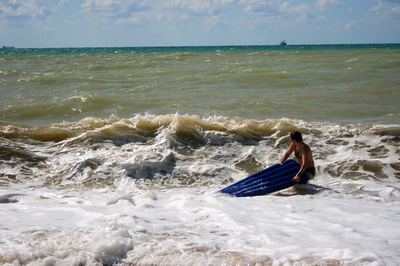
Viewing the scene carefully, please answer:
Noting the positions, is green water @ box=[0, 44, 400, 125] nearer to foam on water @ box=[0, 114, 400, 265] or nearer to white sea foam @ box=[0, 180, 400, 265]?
foam on water @ box=[0, 114, 400, 265]

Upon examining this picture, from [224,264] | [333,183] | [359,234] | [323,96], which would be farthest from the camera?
[323,96]

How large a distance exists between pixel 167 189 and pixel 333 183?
2.70m

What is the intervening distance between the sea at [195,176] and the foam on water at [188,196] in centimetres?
2

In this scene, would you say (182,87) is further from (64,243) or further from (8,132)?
(64,243)

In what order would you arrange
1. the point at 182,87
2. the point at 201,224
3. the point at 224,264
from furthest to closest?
the point at 182,87 < the point at 201,224 < the point at 224,264

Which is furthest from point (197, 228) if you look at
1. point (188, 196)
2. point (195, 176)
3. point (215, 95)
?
point (215, 95)

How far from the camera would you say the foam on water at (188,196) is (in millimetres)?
4445

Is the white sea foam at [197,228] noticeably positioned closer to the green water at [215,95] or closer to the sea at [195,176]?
the sea at [195,176]

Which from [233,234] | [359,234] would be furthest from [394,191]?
[233,234]

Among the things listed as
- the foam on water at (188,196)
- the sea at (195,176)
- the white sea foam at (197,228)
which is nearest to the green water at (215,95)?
the sea at (195,176)

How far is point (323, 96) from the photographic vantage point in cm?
1391

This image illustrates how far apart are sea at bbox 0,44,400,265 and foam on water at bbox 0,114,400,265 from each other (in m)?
0.02

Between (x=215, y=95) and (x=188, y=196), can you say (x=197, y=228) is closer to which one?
(x=188, y=196)

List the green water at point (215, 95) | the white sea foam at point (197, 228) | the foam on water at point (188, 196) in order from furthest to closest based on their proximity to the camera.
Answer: the green water at point (215, 95) → the foam on water at point (188, 196) → the white sea foam at point (197, 228)
